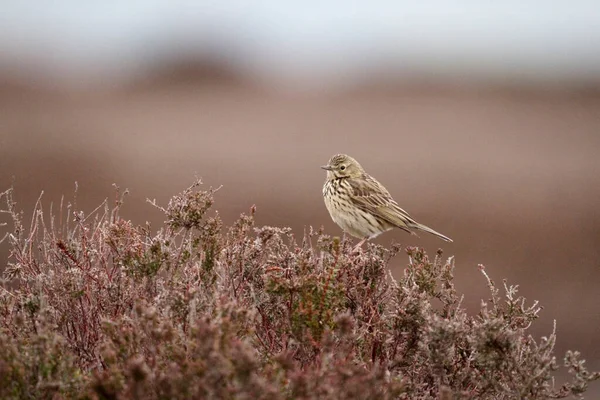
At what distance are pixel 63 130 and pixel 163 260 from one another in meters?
13.4

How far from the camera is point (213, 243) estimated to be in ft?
14.1

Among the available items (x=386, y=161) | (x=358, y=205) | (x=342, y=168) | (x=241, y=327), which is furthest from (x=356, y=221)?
(x=386, y=161)

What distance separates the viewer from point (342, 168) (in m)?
7.02

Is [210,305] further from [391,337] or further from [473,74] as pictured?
[473,74]

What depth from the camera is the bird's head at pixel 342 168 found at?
276 inches

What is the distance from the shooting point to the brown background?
40.5 feet

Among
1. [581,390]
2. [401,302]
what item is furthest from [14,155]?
[581,390]

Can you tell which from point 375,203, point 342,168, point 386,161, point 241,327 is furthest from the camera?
point 386,161

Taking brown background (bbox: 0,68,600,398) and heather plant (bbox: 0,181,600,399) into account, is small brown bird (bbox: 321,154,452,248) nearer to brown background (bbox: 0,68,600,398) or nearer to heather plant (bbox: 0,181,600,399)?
heather plant (bbox: 0,181,600,399)

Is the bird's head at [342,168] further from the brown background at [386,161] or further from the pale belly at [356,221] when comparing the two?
the brown background at [386,161]

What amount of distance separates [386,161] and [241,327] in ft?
40.2

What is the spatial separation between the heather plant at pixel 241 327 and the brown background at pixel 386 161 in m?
6.11

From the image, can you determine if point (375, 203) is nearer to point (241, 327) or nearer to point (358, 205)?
point (358, 205)

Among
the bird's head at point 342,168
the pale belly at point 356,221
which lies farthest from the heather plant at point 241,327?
the bird's head at point 342,168
